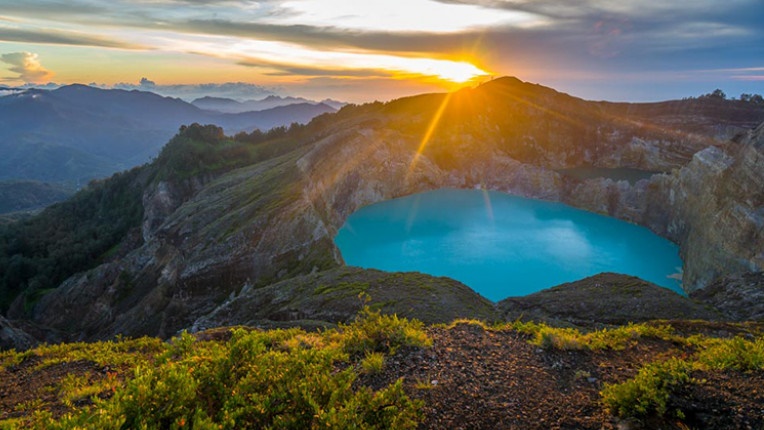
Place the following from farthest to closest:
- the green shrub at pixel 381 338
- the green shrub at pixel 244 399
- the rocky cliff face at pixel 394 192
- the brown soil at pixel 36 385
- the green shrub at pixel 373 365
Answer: the rocky cliff face at pixel 394 192 < the green shrub at pixel 381 338 < the green shrub at pixel 373 365 < the brown soil at pixel 36 385 < the green shrub at pixel 244 399

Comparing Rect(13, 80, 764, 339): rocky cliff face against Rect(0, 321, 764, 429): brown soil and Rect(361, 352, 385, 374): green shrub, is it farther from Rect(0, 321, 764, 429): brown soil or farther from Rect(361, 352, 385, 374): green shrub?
Rect(361, 352, 385, 374): green shrub

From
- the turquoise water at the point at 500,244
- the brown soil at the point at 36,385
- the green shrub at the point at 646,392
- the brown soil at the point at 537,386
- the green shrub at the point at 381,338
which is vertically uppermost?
the green shrub at the point at 646,392

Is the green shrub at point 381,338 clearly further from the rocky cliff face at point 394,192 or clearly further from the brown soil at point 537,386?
the rocky cliff face at point 394,192

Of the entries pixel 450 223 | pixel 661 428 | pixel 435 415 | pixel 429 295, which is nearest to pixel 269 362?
pixel 435 415

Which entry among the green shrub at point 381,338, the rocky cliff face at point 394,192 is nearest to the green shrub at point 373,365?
the green shrub at point 381,338

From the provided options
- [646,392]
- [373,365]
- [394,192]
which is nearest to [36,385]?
[373,365]
